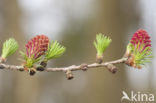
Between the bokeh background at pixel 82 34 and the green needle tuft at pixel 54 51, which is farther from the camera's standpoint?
the bokeh background at pixel 82 34

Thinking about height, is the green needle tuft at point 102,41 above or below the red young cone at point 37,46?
above

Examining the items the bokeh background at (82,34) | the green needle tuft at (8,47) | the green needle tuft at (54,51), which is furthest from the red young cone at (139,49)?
the bokeh background at (82,34)

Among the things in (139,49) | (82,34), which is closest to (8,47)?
(139,49)

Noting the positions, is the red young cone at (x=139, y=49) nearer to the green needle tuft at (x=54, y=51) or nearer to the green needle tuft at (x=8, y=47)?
the green needle tuft at (x=54, y=51)

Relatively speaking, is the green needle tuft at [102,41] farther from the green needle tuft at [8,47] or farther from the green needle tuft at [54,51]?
the green needle tuft at [8,47]

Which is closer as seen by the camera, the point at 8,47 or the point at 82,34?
the point at 8,47

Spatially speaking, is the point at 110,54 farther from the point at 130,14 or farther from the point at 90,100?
the point at 130,14

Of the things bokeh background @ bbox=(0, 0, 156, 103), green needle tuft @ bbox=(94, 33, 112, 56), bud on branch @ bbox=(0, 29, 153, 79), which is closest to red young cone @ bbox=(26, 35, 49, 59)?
bud on branch @ bbox=(0, 29, 153, 79)

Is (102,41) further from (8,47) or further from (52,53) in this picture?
(8,47)

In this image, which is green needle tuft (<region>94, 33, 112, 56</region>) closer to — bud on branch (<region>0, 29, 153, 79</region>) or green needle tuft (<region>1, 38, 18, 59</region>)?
bud on branch (<region>0, 29, 153, 79</region>)
